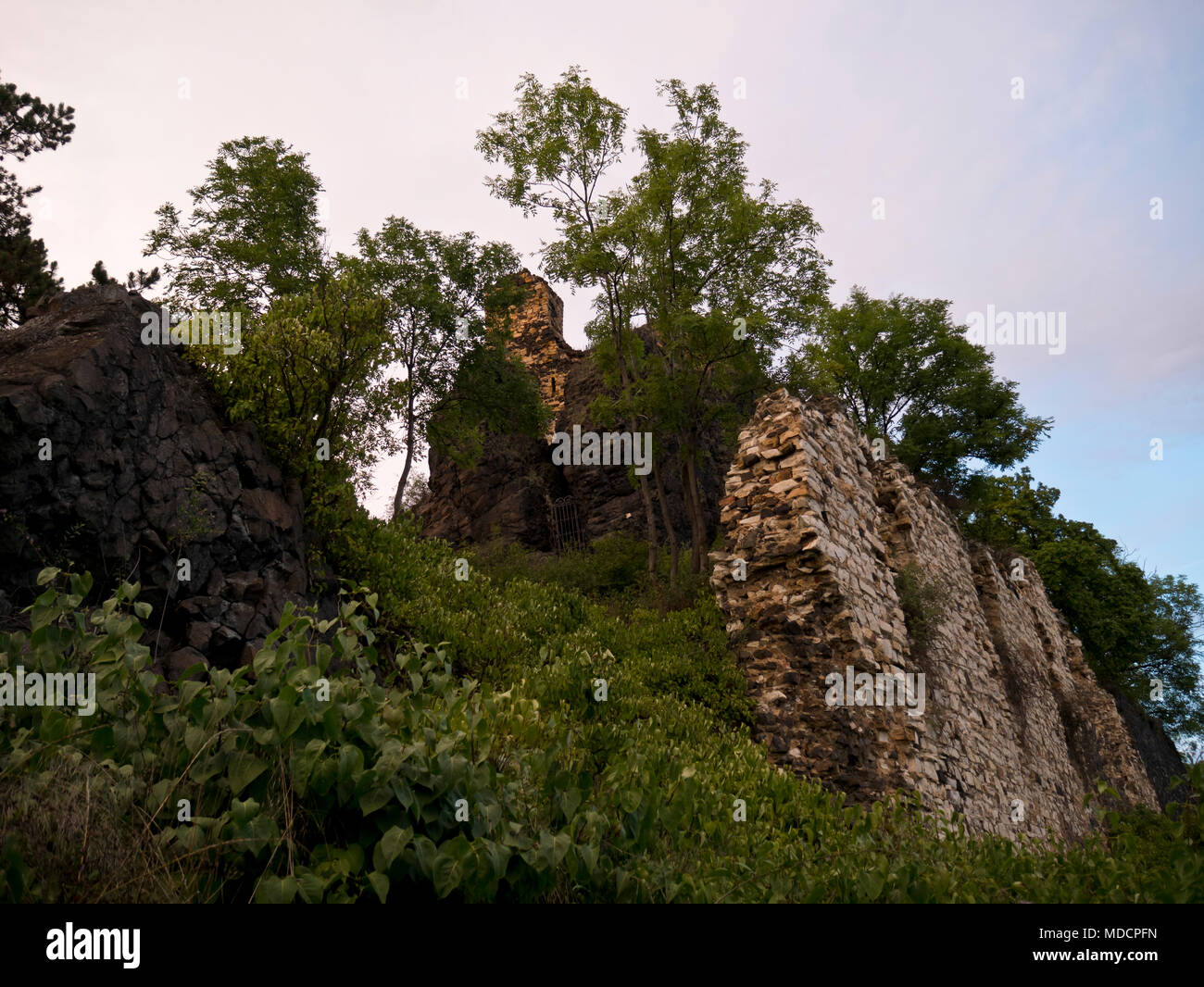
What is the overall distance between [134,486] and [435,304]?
45.6 ft

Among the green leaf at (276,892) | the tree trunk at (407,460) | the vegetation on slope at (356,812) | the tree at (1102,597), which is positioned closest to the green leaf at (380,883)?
the vegetation on slope at (356,812)

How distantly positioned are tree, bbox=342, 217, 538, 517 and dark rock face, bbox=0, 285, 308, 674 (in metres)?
11.0

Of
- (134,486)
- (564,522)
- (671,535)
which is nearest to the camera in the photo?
(134,486)

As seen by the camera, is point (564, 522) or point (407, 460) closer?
point (407, 460)

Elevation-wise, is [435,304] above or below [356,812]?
above

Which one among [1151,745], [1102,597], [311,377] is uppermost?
[311,377]

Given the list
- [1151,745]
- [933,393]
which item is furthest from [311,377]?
[1151,745]

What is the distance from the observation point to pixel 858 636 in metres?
8.75

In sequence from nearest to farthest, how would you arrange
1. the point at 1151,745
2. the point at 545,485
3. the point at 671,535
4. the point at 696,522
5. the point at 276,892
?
the point at 276,892 → the point at 696,522 → the point at 671,535 → the point at 545,485 → the point at 1151,745

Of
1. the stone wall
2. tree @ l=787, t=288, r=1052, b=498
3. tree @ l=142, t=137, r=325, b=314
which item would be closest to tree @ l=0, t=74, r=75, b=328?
tree @ l=142, t=137, r=325, b=314

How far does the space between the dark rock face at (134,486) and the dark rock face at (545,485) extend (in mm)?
15214

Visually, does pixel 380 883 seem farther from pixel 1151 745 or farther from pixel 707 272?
pixel 1151 745

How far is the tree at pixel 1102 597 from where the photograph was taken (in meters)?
27.3
